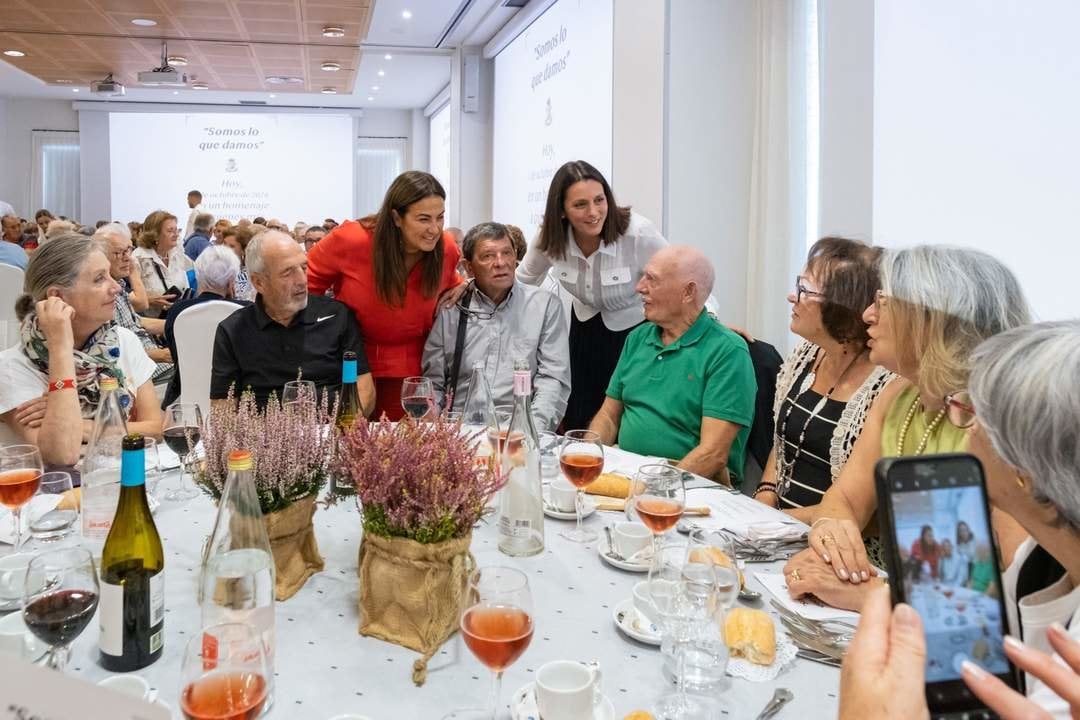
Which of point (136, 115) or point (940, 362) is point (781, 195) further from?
point (136, 115)

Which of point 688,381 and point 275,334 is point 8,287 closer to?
point 275,334

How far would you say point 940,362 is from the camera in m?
1.59

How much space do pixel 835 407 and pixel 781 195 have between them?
2.10m

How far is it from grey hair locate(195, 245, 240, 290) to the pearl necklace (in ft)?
11.3

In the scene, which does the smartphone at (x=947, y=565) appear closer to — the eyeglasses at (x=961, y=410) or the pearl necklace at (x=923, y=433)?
the eyeglasses at (x=961, y=410)

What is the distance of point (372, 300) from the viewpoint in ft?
9.64

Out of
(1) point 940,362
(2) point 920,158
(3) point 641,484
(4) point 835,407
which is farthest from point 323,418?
(2) point 920,158

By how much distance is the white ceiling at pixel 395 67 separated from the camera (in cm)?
734

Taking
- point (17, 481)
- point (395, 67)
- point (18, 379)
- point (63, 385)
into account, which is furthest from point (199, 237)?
point (17, 481)

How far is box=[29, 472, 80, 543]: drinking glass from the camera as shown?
1.44 meters

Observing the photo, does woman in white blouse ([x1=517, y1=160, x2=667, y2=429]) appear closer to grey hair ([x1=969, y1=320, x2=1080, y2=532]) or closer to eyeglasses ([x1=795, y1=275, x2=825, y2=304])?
eyeglasses ([x1=795, y1=275, x2=825, y2=304])

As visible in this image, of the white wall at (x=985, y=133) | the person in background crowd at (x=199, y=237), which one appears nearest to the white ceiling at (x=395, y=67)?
the person in background crowd at (x=199, y=237)

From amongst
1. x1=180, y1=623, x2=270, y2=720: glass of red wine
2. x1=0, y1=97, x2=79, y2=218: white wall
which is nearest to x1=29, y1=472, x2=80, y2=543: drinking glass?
x1=180, y1=623, x2=270, y2=720: glass of red wine

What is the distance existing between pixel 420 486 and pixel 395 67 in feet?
33.0
